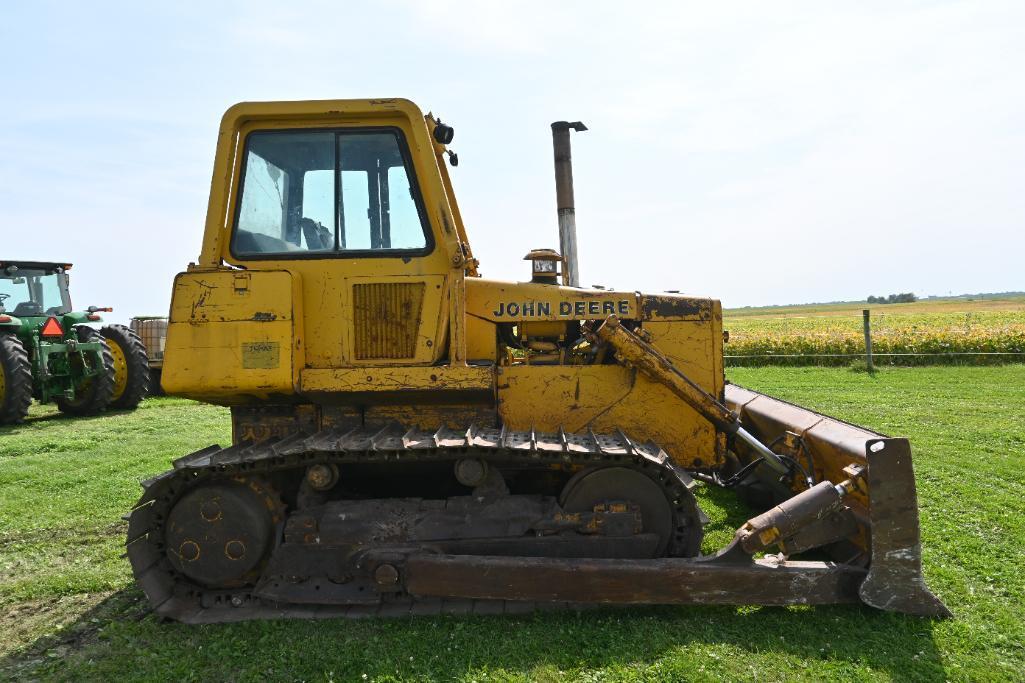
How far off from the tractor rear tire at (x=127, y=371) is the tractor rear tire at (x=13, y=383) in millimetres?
2008

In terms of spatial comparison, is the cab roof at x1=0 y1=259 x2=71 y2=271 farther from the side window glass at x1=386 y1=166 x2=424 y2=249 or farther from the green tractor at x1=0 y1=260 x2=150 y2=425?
the side window glass at x1=386 y1=166 x2=424 y2=249

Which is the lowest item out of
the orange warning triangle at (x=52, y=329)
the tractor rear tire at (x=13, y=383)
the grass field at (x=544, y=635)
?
the grass field at (x=544, y=635)

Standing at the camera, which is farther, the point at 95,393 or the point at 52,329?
the point at 95,393

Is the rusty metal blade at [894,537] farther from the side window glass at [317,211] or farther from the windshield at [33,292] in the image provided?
the windshield at [33,292]

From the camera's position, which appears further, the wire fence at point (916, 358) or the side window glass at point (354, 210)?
the wire fence at point (916, 358)

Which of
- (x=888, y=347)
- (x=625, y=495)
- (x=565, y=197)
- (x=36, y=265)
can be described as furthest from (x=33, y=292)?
(x=888, y=347)

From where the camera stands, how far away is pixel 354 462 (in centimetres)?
418

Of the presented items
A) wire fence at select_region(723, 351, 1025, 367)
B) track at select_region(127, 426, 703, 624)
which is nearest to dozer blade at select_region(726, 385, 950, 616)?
track at select_region(127, 426, 703, 624)

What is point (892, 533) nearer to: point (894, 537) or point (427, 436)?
point (894, 537)

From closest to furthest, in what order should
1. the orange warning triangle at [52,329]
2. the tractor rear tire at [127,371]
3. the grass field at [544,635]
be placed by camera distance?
the grass field at [544,635] < the orange warning triangle at [52,329] < the tractor rear tire at [127,371]

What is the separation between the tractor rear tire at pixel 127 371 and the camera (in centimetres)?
1385

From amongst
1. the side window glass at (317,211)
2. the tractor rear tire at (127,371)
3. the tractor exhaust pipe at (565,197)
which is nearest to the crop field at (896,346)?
the tractor exhaust pipe at (565,197)

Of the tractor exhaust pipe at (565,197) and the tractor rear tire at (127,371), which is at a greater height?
the tractor exhaust pipe at (565,197)

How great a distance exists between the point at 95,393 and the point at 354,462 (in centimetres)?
1122
